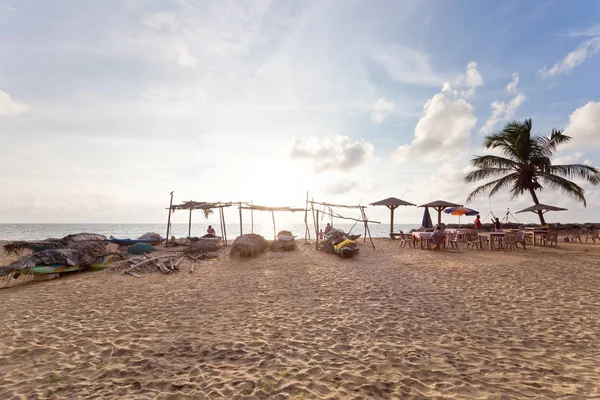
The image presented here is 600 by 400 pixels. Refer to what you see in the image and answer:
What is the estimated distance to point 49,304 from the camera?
697cm

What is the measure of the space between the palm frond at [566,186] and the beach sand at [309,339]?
45.8 ft

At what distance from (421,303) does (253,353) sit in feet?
13.4

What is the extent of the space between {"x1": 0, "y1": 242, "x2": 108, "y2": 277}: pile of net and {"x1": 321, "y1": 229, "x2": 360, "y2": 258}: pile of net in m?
10.6

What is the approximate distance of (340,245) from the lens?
48.5ft

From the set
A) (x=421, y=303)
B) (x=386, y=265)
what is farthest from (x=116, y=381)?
(x=386, y=265)

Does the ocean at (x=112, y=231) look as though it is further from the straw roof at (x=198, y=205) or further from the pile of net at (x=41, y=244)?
the pile of net at (x=41, y=244)

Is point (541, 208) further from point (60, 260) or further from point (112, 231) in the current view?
point (112, 231)

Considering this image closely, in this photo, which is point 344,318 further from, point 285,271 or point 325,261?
point 325,261

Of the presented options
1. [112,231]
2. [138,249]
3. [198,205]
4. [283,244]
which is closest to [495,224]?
[283,244]

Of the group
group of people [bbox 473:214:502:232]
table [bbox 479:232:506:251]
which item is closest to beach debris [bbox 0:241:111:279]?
table [bbox 479:232:506:251]

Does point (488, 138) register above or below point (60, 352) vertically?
above

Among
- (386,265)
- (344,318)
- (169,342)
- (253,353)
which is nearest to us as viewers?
(253,353)

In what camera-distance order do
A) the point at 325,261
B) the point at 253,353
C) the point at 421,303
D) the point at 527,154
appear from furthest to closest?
the point at 527,154 → the point at 325,261 → the point at 421,303 → the point at 253,353

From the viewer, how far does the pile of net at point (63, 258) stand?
30.9 feet
